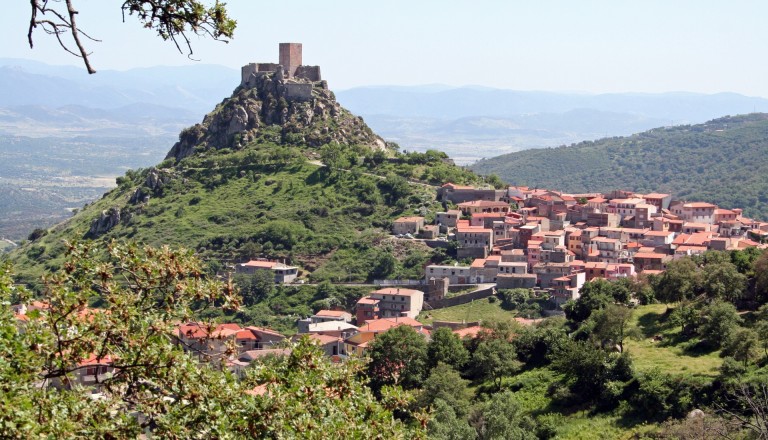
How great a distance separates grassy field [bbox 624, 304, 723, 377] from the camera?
87.0 feet

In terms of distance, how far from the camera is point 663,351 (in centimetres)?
2898

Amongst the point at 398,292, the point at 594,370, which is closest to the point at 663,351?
the point at 594,370

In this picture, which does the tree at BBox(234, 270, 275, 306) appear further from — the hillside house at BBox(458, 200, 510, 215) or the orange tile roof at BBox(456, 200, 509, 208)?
the orange tile roof at BBox(456, 200, 509, 208)

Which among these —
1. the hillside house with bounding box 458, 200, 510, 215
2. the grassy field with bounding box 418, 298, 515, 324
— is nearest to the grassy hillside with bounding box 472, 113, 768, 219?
the hillside house with bounding box 458, 200, 510, 215

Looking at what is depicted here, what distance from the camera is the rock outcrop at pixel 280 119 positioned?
226ft

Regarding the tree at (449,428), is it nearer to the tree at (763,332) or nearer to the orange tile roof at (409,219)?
the tree at (763,332)

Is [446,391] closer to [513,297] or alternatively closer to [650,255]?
[513,297]

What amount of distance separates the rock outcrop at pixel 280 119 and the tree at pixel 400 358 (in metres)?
37.5

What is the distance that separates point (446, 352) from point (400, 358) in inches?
65.1

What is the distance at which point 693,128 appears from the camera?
16788 cm

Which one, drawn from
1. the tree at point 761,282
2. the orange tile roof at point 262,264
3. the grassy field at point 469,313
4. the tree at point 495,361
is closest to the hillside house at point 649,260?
the grassy field at point 469,313

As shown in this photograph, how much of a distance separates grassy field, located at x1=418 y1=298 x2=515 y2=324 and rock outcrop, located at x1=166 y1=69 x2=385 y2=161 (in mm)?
25489

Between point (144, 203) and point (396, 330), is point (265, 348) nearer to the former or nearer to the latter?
point (396, 330)

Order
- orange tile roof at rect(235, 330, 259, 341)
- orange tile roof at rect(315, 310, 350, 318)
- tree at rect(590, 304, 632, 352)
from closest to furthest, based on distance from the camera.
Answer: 1. tree at rect(590, 304, 632, 352)
2. orange tile roof at rect(235, 330, 259, 341)
3. orange tile roof at rect(315, 310, 350, 318)
